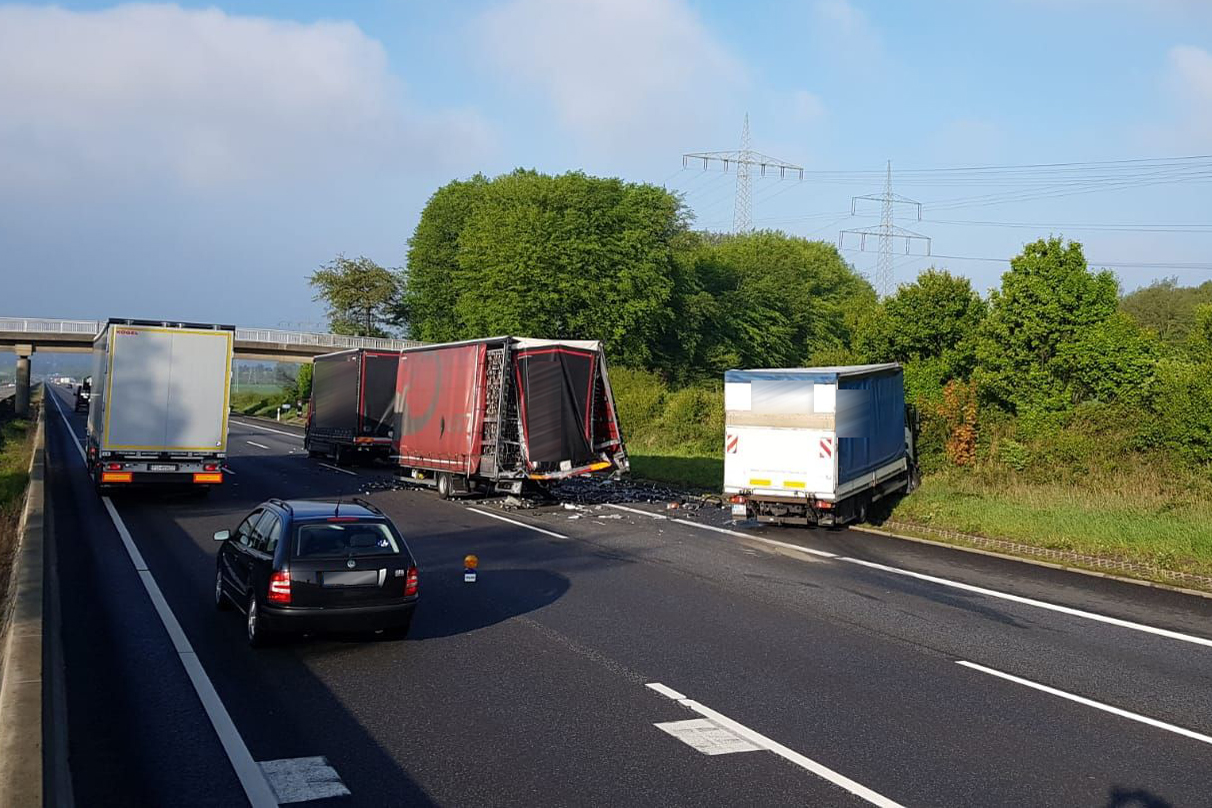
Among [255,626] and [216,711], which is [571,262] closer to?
[255,626]

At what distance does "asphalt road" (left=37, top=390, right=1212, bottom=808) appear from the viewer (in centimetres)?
705

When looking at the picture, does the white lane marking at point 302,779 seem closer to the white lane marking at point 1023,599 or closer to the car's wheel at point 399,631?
the car's wheel at point 399,631

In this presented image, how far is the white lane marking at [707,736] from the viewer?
7.68m

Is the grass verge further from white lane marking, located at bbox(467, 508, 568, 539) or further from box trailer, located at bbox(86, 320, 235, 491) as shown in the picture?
white lane marking, located at bbox(467, 508, 568, 539)

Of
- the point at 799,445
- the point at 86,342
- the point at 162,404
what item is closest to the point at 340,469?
the point at 162,404

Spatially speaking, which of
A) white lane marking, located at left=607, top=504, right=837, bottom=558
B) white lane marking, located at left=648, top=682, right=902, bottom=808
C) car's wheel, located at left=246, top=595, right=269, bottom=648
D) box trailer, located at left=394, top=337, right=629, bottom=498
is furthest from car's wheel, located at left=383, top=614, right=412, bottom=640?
box trailer, located at left=394, top=337, right=629, bottom=498

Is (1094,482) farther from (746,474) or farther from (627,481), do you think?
(627,481)

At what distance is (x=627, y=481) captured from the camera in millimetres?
31938

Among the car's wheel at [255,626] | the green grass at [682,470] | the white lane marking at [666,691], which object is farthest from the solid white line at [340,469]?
the white lane marking at [666,691]

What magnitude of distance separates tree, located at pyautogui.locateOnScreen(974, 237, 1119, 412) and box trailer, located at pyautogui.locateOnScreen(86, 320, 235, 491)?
19355mm

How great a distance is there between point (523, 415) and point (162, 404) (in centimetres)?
762

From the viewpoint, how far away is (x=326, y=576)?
406 inches

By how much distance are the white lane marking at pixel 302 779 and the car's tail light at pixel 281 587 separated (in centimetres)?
292

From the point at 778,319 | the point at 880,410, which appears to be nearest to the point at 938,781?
→ the point at 880,410
